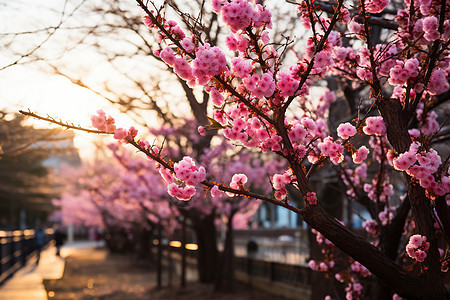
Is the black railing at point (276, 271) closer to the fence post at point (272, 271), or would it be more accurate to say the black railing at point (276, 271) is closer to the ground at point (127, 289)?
the fence post at point (272, 271)

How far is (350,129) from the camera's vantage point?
4453 mm

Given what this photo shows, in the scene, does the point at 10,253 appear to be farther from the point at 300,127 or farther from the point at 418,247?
the point at 418,247

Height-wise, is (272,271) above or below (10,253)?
below

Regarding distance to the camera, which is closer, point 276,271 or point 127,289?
point 276,271

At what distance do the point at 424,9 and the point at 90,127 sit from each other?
8.97 ft

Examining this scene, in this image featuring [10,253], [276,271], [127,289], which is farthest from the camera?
[10,253]

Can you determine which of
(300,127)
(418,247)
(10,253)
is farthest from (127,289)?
(418,247)

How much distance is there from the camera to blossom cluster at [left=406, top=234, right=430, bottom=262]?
4051 millimetres

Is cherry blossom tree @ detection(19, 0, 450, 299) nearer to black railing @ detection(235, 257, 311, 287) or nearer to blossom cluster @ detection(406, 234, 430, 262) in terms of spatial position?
blossom cluster @ detection(406, 234, 430, 262)

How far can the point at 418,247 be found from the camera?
4.09 m

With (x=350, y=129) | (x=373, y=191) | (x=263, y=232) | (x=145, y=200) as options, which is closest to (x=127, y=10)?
(x=373, y=191)

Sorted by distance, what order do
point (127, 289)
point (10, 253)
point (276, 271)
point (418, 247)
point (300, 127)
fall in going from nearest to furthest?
1. point (418, 247)
2. point (300, 127)
3. point (276, 271)
4. point (127, 289)
5. point (10, 253)

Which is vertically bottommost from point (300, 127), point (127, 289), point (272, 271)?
point (127, 289)

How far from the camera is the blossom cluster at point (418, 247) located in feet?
13.3
